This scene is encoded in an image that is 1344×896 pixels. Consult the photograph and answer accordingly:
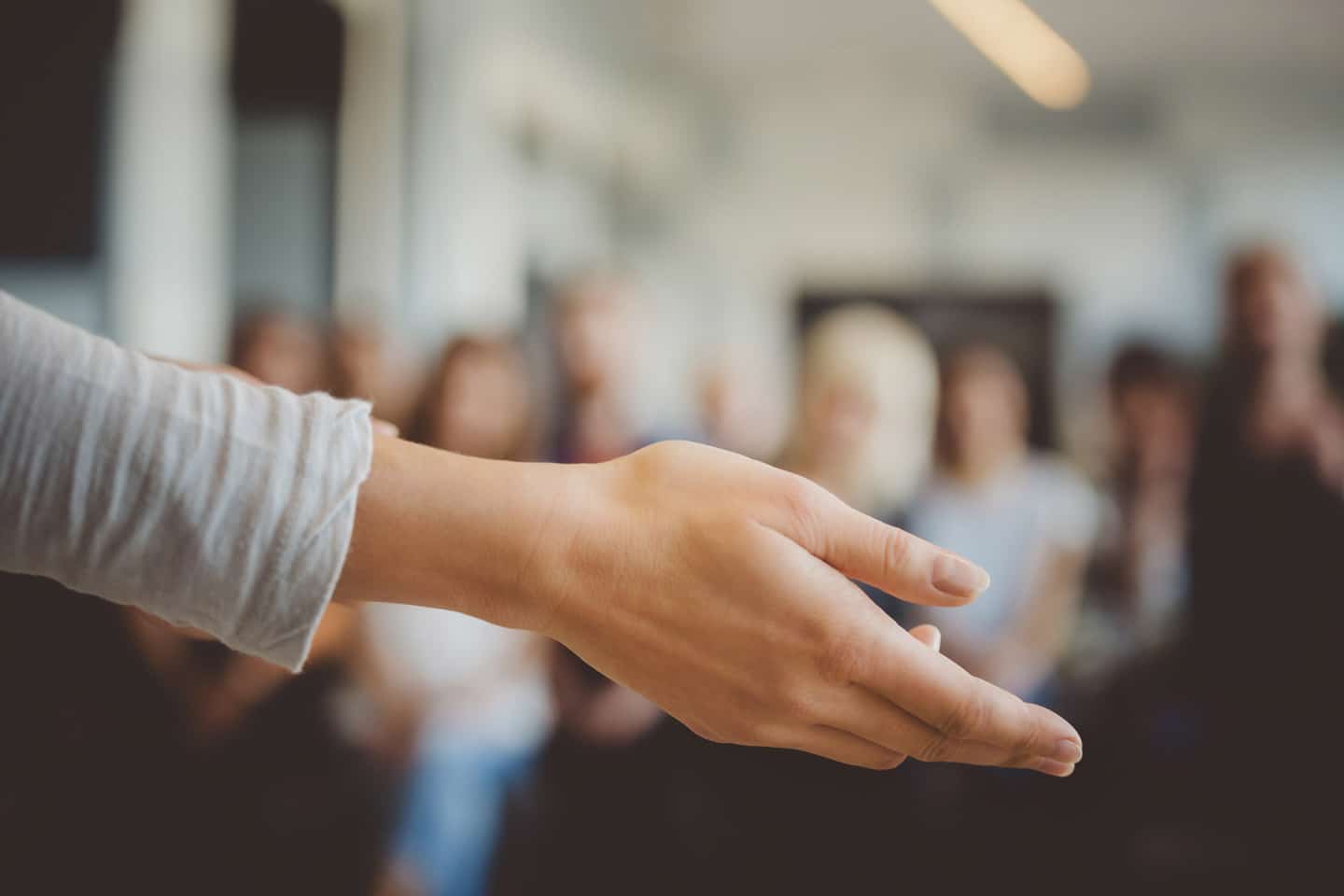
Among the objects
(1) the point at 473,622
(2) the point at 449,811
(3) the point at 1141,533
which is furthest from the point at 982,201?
(2) the point at 449,811

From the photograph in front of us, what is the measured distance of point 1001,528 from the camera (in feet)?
7.66

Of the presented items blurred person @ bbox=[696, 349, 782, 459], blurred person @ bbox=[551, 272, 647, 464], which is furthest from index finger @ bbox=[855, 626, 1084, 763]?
blurred person @ bbox=[696, 349, 782, 459]

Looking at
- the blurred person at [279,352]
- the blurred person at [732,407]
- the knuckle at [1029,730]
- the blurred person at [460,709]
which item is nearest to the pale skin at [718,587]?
the knuckle at [1029,730]

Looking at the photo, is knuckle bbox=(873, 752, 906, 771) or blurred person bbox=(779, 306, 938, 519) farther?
blurred person bbox=(779, 306, 938, 519)

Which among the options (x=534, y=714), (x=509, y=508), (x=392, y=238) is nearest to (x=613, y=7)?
(x=392, y=238)

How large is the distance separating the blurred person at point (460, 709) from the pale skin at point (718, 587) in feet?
4.96

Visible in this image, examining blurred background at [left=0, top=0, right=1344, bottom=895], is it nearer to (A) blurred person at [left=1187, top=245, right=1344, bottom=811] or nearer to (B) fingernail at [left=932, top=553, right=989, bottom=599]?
(A) blurred person at [left=1187, top=245, right=1344, bottom=811]

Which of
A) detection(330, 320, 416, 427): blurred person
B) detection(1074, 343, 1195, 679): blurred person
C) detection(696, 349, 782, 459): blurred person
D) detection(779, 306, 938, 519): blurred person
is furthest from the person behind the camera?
detection(696, 349, 782, 459): blurred person

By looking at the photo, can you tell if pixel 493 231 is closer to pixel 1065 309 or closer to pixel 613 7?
pixel 613 7

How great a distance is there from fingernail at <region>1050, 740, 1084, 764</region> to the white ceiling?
17.4ft

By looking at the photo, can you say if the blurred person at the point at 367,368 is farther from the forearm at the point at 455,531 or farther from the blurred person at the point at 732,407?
the forearm at the point at 455,531

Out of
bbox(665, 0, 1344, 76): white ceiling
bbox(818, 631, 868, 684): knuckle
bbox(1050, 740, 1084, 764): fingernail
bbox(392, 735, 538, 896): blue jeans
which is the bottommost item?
bbox(392, 735, 538, 896): blue jeans

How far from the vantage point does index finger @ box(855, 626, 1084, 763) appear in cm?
61

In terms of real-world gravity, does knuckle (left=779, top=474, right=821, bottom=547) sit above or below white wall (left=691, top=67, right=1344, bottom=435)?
below
